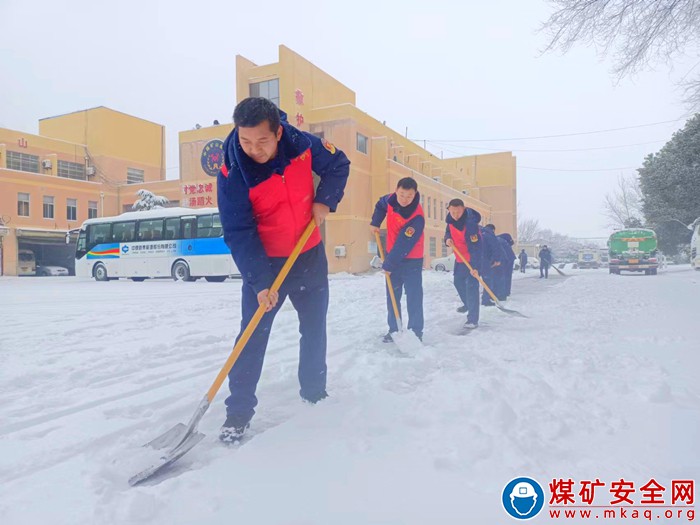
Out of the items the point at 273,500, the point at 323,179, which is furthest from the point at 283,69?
the point at 273,500

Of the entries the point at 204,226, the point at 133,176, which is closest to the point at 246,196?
the point at 204,226

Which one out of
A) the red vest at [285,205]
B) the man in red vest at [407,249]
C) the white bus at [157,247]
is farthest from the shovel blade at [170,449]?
the white bus at [157,247]

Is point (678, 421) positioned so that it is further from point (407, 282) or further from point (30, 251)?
point (30, 251)

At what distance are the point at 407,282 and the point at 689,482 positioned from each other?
10.00ft

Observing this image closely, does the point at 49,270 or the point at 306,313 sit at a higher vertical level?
the point at 306,313

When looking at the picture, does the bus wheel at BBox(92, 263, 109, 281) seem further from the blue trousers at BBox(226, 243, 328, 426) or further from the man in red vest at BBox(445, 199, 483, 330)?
the blue trousers at BBox(226, 243, 328, 426)

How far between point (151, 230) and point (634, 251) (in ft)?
77.9

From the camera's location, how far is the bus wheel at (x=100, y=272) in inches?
746

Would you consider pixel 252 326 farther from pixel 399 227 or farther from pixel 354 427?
pixel 399 227

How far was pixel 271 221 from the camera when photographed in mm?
2527

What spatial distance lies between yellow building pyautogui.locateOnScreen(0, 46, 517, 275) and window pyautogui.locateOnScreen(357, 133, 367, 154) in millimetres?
107

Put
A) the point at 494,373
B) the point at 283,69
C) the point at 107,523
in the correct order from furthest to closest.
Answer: the point at 283,69 → the point at 494,373 → the point at 107,523

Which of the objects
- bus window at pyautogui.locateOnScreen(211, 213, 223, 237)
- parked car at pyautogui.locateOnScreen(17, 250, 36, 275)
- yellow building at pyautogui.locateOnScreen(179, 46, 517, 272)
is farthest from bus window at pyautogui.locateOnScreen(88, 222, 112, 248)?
parked car at pyautogui.locateOnScreen(17, 250, 36, 275)

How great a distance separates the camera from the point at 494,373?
323 cm
